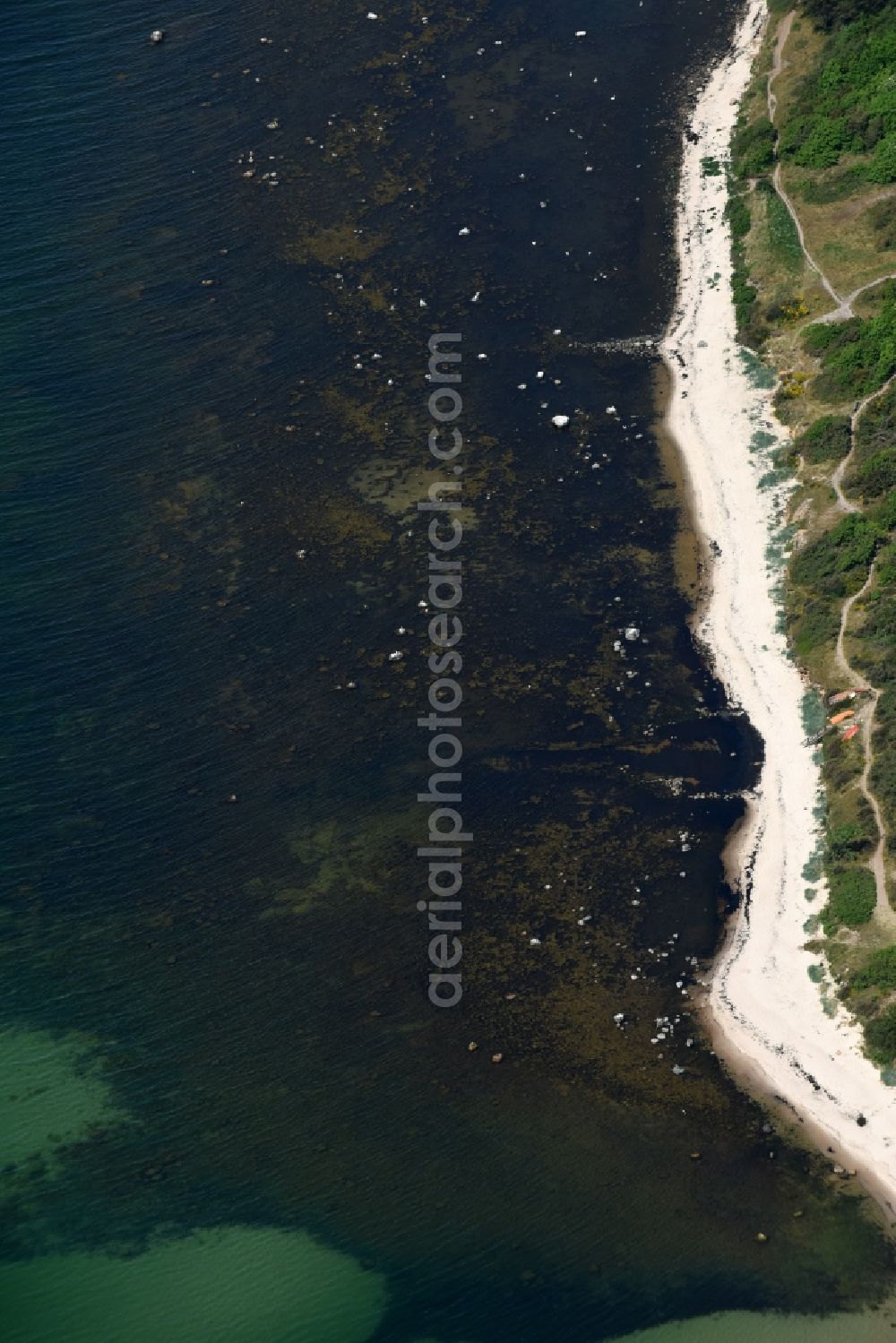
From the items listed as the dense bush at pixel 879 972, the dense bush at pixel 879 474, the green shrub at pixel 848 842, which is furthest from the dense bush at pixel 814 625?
the dense bush at pixel 879 972

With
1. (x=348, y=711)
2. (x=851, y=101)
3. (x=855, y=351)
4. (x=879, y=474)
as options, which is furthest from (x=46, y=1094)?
(x=851, y=101)

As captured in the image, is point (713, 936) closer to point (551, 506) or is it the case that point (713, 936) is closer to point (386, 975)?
point (386, 975)

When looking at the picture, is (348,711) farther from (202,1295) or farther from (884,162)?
(884,162)

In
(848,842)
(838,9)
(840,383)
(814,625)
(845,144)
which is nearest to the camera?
(848,842)

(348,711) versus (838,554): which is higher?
(838,554)

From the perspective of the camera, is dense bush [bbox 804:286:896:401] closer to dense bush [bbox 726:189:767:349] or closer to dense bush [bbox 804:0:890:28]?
dense bush [bbox 726:189:767:349]

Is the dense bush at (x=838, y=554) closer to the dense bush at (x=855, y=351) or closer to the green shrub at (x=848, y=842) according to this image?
the dense bush at (x=855, y=351)
